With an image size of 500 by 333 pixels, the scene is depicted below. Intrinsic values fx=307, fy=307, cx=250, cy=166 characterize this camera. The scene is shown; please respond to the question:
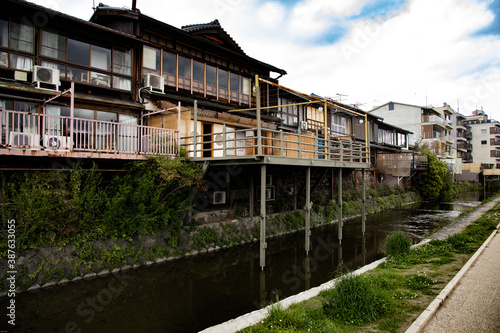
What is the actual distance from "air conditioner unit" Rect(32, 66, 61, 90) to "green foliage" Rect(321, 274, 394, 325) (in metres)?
12.3

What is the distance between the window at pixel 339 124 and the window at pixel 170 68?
19.8 metres

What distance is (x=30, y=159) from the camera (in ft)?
34.4

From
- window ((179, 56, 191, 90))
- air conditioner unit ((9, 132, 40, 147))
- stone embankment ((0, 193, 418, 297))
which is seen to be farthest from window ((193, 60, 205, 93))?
air conditioner unit ((9, 132, 40, 147))

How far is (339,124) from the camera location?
3334cm

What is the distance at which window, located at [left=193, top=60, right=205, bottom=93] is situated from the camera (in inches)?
709

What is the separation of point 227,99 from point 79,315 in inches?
574

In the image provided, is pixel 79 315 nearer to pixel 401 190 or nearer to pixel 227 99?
pixel 227 99

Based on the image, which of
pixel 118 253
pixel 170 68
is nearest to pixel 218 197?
pixel 118 253

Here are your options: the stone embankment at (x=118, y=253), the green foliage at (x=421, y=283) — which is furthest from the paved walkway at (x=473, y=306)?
the stone embankment at (x=118, y=253)

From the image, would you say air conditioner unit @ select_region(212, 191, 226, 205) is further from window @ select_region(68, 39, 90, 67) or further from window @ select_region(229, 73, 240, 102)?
window @ select_region(68, 39, 90, 67)

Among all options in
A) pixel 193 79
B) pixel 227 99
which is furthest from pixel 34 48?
pixel 227 99

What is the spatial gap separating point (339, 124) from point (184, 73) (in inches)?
A: 817

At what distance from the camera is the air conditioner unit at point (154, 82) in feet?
49.1

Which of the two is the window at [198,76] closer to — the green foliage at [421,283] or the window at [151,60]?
the window at [151,60]
